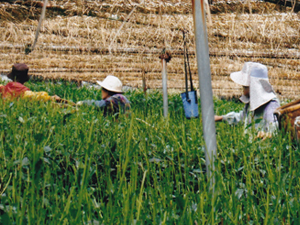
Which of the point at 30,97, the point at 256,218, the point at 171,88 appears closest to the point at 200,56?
the point at 256,218

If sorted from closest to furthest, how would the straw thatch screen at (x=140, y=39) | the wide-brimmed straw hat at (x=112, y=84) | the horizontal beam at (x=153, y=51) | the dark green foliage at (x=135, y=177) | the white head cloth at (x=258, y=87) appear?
the dark green foliage at (x=135, y=177)
the white head cloth at (x=258, y=87)
the wide-brimmed straw hat at (x=112, y=84)
the straw thatch screen at (x=140, y=39)
the horizontal beam at (x=153, y=51)

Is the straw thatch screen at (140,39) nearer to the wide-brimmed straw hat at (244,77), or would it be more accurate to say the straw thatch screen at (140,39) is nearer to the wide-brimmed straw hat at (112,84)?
the wide-brimmed straw hat at (244,77)

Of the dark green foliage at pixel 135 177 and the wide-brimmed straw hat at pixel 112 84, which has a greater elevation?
the wide-brimmed straw hat at pixel 112 84

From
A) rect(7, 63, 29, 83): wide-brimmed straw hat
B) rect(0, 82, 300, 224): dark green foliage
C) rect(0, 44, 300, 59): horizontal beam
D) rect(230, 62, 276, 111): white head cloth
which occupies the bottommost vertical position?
rect(0, 82, 300, 224): dark green foliage

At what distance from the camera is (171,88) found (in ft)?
28.3

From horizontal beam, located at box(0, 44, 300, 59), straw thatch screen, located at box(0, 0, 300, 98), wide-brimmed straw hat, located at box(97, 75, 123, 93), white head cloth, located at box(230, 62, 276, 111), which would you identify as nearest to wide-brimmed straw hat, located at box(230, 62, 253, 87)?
white head cloth, located at box(230, 62, 276, 111)

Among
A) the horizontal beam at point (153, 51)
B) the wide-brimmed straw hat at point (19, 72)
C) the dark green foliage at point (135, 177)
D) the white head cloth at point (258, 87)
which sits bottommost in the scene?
the dark green foliage at point (135, 177)

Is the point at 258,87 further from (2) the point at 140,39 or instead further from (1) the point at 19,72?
(2) the point at 140,39

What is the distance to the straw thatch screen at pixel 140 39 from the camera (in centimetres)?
465

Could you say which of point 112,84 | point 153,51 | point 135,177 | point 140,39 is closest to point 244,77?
point 112,84

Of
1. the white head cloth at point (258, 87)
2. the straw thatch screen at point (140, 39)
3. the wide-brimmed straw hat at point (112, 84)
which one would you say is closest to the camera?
the white head cloth at point (258, 87)

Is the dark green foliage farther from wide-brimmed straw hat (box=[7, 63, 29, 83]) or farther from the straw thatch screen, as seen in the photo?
wide-brimmed straw hat (box=[7, 63, 29, 83])

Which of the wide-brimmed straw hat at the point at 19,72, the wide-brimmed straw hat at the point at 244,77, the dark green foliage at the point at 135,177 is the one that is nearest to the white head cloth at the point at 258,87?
the wide-brimmed straw hat at the point at 244,77

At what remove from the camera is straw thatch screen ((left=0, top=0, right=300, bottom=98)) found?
465 centimetres
